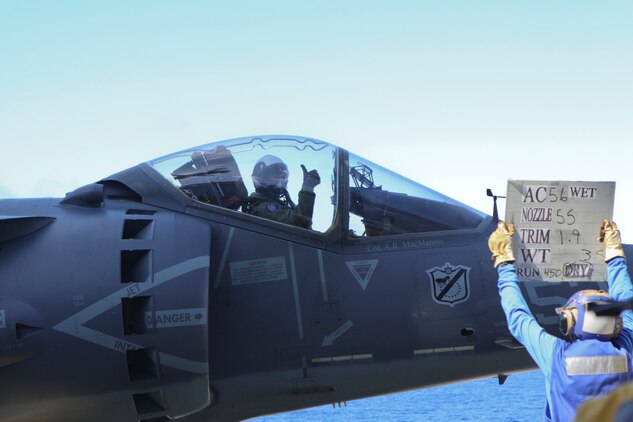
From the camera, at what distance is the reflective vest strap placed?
497 cm

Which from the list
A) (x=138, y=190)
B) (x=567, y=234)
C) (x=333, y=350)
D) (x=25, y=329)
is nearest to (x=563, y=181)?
(x=567, y=234)

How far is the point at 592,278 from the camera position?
6320mm

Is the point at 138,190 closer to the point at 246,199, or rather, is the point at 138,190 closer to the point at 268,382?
the point at 246,199

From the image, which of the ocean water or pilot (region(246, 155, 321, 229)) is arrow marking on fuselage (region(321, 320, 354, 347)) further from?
the ocean water

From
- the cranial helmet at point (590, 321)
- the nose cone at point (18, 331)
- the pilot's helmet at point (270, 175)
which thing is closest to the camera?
the cranial helmet at point (590, 321)

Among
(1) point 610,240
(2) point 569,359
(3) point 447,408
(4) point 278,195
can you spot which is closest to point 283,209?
(4) point 278,195

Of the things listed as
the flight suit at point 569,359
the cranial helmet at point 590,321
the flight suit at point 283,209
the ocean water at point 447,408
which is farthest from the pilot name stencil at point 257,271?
the ocean water at point 447,408

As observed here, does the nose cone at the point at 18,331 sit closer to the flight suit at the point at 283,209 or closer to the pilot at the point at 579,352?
the flight suit at the point at 283,209

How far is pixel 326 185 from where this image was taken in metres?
7.68

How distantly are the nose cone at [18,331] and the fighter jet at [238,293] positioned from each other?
0.01 meters

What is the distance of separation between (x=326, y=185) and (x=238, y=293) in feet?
4.20

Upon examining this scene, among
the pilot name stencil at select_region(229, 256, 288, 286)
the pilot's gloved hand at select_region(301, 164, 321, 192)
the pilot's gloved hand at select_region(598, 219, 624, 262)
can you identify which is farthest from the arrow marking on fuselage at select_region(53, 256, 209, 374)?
the pilot's gloved hand at select_region(598, 219, 624, 262)

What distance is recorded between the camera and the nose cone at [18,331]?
256 inches

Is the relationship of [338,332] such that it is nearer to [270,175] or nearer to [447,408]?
[270,175]
